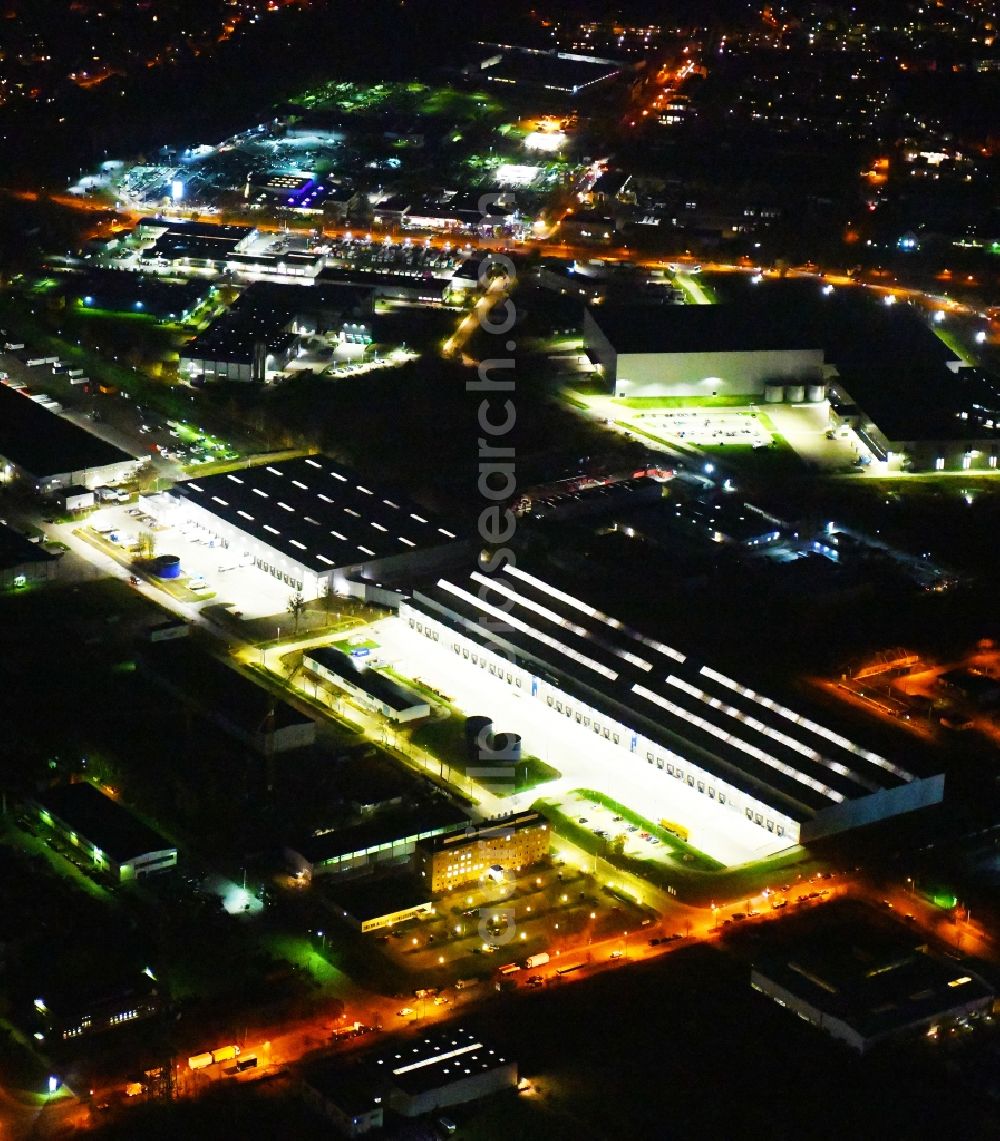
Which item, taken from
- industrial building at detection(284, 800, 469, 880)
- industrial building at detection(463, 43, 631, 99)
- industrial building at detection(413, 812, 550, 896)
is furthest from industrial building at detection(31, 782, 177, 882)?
industrial building at detection(463, 43, 631, 99)

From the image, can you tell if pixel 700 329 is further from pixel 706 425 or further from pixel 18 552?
pixel 18 552

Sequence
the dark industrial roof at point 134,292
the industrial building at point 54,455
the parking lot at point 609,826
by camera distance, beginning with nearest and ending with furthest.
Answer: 1. the parking lot at point 609,826
2. the industrial building at point 54,455
3. the dark industrial roof at point 134,292

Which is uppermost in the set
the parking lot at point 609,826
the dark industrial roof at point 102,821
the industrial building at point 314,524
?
the industrial building at point 314,524

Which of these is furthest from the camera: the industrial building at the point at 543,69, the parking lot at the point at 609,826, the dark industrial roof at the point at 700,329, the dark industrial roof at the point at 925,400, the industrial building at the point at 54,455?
the industrial building at the point at 543,69

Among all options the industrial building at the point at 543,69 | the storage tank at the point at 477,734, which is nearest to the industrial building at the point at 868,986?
the storage tank at the point at 477,734

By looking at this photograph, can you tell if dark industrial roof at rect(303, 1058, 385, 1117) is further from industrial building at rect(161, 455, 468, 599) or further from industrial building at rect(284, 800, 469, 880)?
industrial building at rect(161, 455, 468, 599)

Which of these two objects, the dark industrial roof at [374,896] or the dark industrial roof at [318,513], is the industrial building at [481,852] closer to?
the dark industrial roof at [374,896]

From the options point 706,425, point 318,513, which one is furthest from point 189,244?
point 318,513

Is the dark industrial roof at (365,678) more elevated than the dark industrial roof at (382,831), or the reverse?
the dark industrial roof at (365,678)

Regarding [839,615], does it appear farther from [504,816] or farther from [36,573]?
[36,573]
